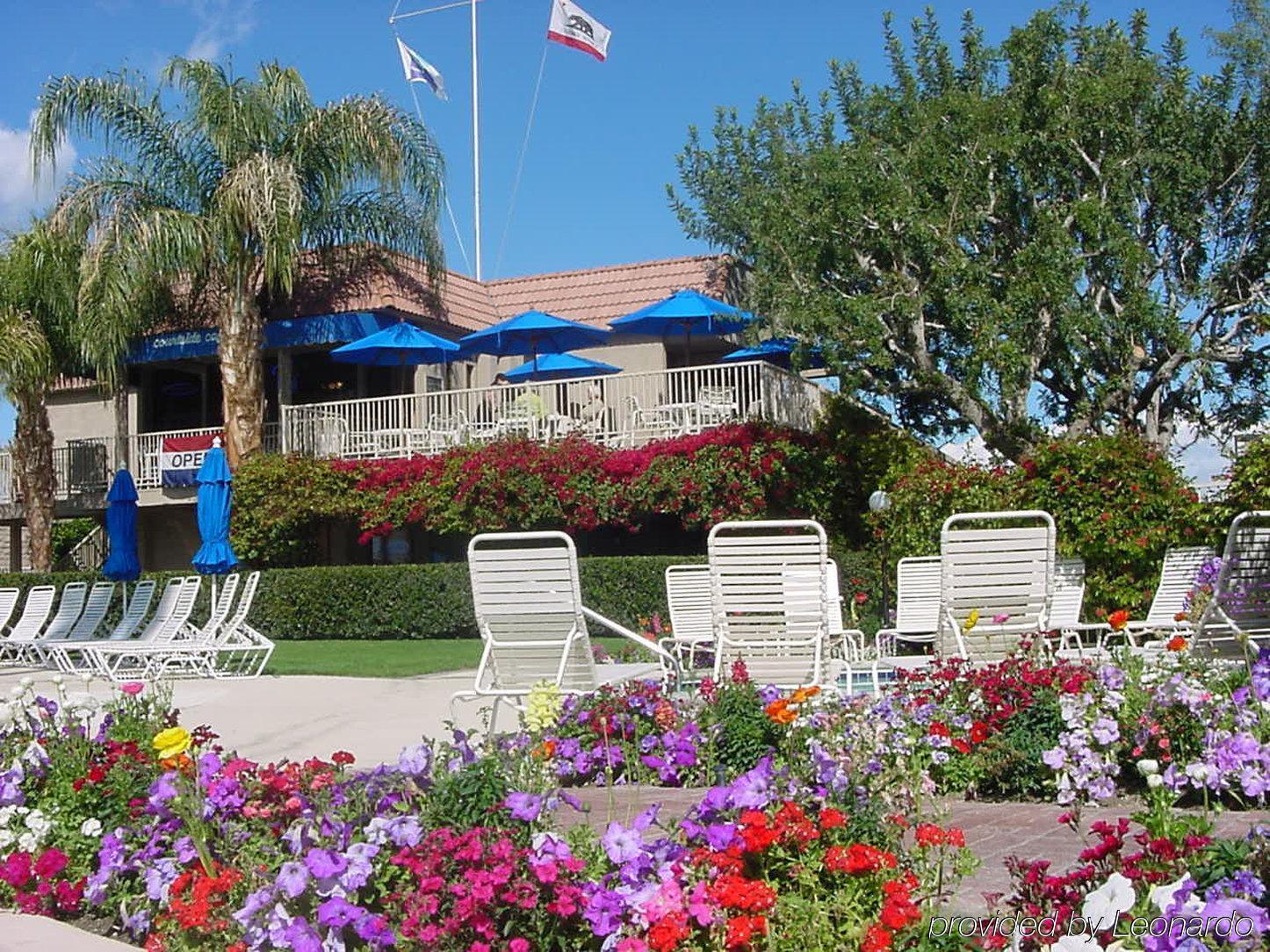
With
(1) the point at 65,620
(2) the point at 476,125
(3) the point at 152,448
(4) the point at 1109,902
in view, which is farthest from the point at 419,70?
(4) the point at 1109,902

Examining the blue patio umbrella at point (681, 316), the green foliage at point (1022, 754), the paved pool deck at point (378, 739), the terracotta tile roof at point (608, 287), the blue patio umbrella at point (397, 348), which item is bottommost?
the paved pool deck at point (378, 739)

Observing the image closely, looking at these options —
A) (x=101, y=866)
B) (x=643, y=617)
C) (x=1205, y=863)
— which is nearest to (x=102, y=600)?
(x=643, y=617)

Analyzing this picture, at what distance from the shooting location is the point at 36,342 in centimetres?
2294

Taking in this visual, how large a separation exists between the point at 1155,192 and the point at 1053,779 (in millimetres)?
19373

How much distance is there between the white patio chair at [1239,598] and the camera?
20.1 ft

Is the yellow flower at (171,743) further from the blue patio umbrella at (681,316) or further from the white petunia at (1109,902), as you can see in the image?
the blue patio umbrella at (681,316)

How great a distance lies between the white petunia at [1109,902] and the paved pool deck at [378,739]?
70 cm

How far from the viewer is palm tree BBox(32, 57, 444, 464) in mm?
22062

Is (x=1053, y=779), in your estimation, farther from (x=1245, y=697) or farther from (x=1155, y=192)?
(x=1155, y=192)

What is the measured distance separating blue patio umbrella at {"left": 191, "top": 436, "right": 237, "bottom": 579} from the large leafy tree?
959 centimetres

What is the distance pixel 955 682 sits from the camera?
5453mm

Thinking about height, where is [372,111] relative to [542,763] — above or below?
above

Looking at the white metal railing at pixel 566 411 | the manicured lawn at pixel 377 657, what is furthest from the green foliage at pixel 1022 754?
the white metal railing at pixel 566 411

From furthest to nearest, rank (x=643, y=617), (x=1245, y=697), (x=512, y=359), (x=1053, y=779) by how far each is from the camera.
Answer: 1. (x=512, y=359)
2. (x=643, y=617)
3. (x=1053, y=779)
4. (x=1245, y=697)
